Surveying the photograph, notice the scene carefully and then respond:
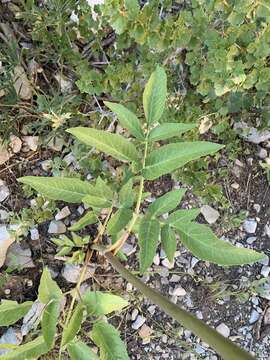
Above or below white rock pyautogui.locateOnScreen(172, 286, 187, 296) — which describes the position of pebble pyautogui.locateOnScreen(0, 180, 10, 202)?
above

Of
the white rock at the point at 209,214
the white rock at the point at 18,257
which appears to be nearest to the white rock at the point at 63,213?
the white rock at the point at 18,257

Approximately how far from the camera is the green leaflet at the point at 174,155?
4.12ft

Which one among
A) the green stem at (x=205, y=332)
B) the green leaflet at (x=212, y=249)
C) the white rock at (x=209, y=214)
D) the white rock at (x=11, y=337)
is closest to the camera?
the green stem at (x=205, y=332)

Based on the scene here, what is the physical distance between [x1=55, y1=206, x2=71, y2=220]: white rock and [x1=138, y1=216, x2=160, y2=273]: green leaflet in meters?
1.05

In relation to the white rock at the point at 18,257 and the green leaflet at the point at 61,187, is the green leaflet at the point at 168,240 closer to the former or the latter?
the green leaflet at the point at 61,187

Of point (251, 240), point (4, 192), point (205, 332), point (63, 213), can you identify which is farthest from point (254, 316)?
point (205, 332)

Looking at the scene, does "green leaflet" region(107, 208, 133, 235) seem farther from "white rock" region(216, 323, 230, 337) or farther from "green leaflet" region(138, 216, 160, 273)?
"white rock" region(216, 323, 230, 337)

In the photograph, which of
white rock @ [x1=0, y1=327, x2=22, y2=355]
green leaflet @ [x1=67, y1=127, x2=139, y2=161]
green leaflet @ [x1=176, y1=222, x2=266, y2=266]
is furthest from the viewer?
white rock @ [x1=0, y1=327, x2=22, y2=355]

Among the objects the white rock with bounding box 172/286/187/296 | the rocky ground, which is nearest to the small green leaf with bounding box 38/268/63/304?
the rocky ground

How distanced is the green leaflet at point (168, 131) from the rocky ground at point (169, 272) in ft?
3.01

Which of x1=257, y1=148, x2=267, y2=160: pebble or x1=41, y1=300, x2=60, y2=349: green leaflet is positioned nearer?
x1=41, y1=300, x2=60, y2=349: green leaflet

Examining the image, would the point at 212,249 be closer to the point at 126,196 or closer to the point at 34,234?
the point at 126,196

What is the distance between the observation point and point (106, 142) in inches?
50.9

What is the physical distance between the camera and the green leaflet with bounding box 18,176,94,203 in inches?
52.2
